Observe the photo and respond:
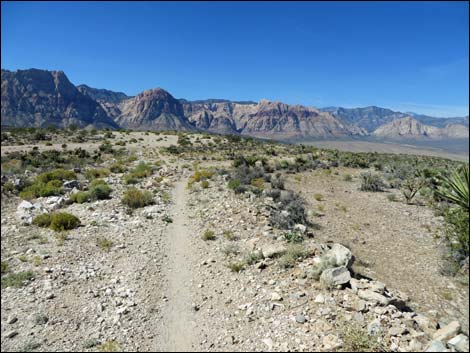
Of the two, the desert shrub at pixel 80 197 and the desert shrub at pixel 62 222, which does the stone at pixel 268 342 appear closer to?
the desert shrub at pixel 62 222

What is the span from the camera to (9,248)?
329 inches

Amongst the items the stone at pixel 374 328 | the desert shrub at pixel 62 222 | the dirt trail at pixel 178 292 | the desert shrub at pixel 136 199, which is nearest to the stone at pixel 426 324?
the stone at pixel 374 328

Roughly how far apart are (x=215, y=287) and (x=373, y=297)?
364 cm

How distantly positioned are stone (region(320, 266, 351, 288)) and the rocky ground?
0.9 inches

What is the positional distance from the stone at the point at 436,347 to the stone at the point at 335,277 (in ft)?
6.59

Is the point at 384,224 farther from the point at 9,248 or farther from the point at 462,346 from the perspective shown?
the point at 9,248

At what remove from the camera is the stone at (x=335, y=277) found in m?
6.79

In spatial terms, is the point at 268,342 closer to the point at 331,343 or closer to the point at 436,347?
the point at 331,343

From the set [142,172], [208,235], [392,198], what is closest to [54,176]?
[142,172]

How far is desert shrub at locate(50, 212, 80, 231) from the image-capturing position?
387 inches

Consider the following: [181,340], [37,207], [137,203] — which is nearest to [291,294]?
[181,340]

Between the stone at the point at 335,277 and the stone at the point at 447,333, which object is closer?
the stone at the point at 447,333

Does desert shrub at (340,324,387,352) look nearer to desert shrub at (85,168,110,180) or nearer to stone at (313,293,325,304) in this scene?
stone at (313,293,325,304)

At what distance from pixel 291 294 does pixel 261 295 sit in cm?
70
